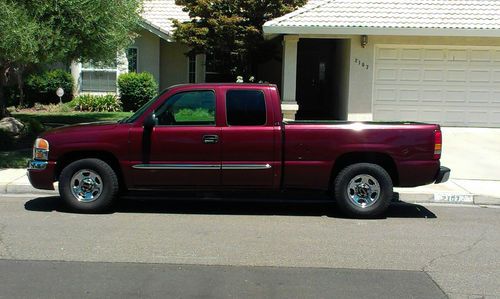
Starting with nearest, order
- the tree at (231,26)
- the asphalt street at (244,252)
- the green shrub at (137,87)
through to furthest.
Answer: the asphalt street at (244,252) < the tree at (231,26) < the green shrub at (137,87)

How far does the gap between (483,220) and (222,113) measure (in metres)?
4.02

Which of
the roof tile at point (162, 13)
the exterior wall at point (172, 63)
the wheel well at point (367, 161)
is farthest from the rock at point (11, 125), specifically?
the wheel well at point (367, 161)

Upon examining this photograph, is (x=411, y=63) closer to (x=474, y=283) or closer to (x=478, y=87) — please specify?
(x=478, y=87)

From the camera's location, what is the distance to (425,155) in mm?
7930

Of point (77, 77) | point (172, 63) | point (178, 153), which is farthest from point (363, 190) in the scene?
point (77, 77)

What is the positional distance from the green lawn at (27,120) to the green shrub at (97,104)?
92 cm

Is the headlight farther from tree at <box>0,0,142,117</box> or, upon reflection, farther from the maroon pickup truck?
tree at <box>0,0,142,117</box>

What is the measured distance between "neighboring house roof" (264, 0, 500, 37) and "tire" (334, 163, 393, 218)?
850cm

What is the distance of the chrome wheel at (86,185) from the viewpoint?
26.3ft

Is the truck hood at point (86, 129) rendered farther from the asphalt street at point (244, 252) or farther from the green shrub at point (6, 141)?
the green shrub at point (6, 141)

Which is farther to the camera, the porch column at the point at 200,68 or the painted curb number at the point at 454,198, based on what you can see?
the porch column at the point at 200,68

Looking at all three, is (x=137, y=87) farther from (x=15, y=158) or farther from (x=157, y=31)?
(x=15, y=158)

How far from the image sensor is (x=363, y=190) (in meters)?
8.09

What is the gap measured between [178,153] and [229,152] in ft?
2.30
